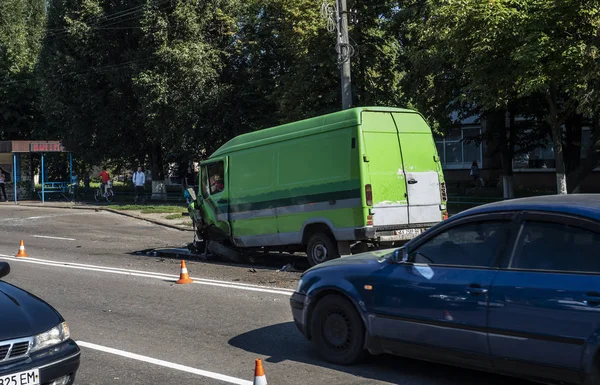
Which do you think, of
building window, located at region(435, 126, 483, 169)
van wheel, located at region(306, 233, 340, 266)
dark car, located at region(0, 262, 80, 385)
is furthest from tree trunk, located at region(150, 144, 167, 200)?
dark car, located at region(0, 262, 80, 385)

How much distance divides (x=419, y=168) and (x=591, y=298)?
6.96 m

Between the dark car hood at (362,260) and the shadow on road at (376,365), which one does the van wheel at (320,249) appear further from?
the dark car hood at (362,260)

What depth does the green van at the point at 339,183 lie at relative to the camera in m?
10.6

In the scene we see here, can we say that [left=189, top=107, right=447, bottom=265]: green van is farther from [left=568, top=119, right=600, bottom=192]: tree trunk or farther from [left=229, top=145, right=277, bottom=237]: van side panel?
[left=568, top=119, right=600, bottom=192]: tree trunk

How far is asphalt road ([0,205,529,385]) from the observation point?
18.6ft

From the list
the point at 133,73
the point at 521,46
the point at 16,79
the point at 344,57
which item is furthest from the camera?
the point at 16,79

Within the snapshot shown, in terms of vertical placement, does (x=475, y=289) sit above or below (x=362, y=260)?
below

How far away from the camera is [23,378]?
441 centimetres

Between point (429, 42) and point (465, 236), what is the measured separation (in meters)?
15.7

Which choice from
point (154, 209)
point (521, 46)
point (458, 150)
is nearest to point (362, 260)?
point (521, 46)

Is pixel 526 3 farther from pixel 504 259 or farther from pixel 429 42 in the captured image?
pixel 504 259

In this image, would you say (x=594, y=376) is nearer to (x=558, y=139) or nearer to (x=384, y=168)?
(x=384, y=168)

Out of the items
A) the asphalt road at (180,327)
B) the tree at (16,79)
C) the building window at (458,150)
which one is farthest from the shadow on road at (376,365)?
the tree at (16,79)

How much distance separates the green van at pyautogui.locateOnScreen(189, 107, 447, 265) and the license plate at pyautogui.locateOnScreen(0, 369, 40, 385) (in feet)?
22.1
